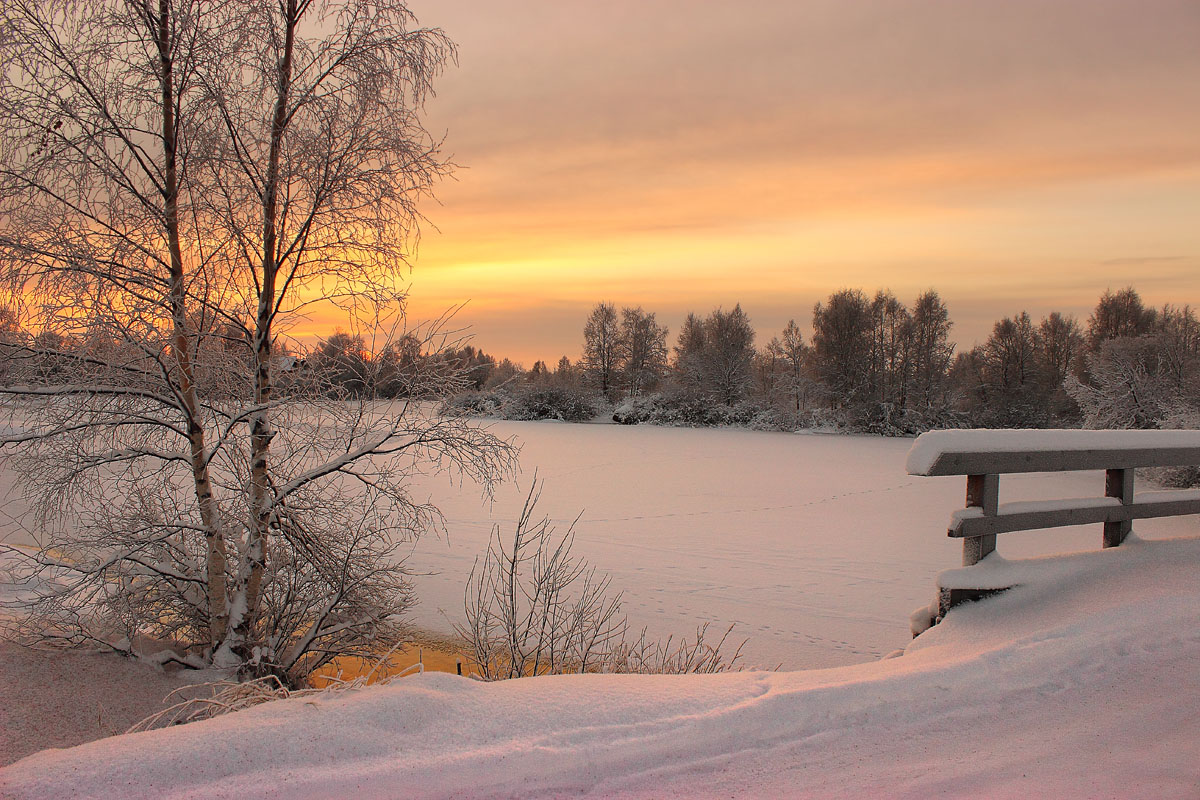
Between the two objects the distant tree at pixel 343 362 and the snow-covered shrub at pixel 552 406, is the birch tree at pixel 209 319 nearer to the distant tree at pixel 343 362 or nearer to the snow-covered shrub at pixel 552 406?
the distant tree at pixel 343 362

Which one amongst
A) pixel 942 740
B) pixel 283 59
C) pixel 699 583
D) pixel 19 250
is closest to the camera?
pixel 942 740

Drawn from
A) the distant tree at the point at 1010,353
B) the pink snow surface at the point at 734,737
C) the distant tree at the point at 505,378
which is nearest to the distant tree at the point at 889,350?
the distant tree at the point at 1010,353

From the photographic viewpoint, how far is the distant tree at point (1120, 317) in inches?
1667

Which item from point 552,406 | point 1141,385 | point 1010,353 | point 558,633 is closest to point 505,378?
point 558,633

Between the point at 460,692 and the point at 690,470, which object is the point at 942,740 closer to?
the point at 460,692

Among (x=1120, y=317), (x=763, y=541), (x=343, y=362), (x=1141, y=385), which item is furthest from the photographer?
(x=1120, y=317)

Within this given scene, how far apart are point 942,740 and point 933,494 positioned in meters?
17.7

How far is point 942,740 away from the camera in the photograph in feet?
8.84

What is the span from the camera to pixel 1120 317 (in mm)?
43125

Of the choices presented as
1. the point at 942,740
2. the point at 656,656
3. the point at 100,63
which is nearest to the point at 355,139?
the point at 100,63

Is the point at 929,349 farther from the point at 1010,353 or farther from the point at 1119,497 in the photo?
the point at 1119,497

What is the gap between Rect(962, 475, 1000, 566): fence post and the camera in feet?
13.6

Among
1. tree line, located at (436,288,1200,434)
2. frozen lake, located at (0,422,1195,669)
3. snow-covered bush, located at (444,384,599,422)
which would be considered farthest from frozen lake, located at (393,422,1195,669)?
snow-covered bush, located at (444,384,599,422)

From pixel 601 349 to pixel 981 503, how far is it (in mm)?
55833
